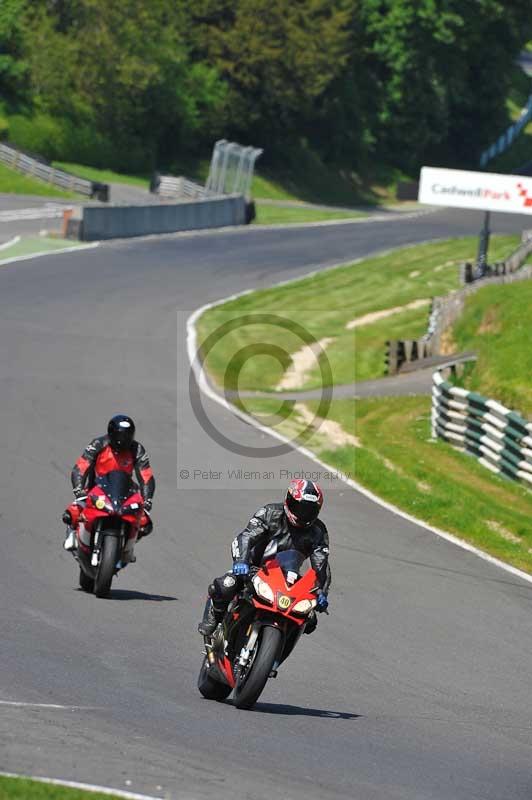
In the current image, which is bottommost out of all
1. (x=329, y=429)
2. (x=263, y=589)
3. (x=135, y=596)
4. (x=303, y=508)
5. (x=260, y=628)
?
(x=329, y=429)

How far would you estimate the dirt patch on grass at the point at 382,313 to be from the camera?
130 feet

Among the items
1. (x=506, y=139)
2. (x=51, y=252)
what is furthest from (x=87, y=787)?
(x=506, y=139)

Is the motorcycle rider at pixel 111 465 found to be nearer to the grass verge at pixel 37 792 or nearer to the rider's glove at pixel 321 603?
the rider's glove at pixel 321 603

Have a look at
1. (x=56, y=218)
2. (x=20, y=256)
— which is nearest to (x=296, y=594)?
(x=20, y=256)

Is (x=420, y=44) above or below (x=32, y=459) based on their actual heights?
above

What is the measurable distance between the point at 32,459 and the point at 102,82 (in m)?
59.6

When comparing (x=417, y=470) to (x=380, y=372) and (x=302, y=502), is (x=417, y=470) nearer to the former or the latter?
(x=380, y=372)

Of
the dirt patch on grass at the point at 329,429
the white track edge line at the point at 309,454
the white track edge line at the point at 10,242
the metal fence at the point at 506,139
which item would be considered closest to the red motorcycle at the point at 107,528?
the white track edge line at the point at 309,454

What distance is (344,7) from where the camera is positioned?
88688 mm

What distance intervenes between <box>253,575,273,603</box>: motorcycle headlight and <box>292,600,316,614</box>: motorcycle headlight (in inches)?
7.4

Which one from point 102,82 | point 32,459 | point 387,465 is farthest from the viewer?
point 102,82

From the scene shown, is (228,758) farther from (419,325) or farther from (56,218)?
(56,218)

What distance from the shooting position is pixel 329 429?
25922mm

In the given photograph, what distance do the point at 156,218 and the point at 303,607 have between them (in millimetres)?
41656
